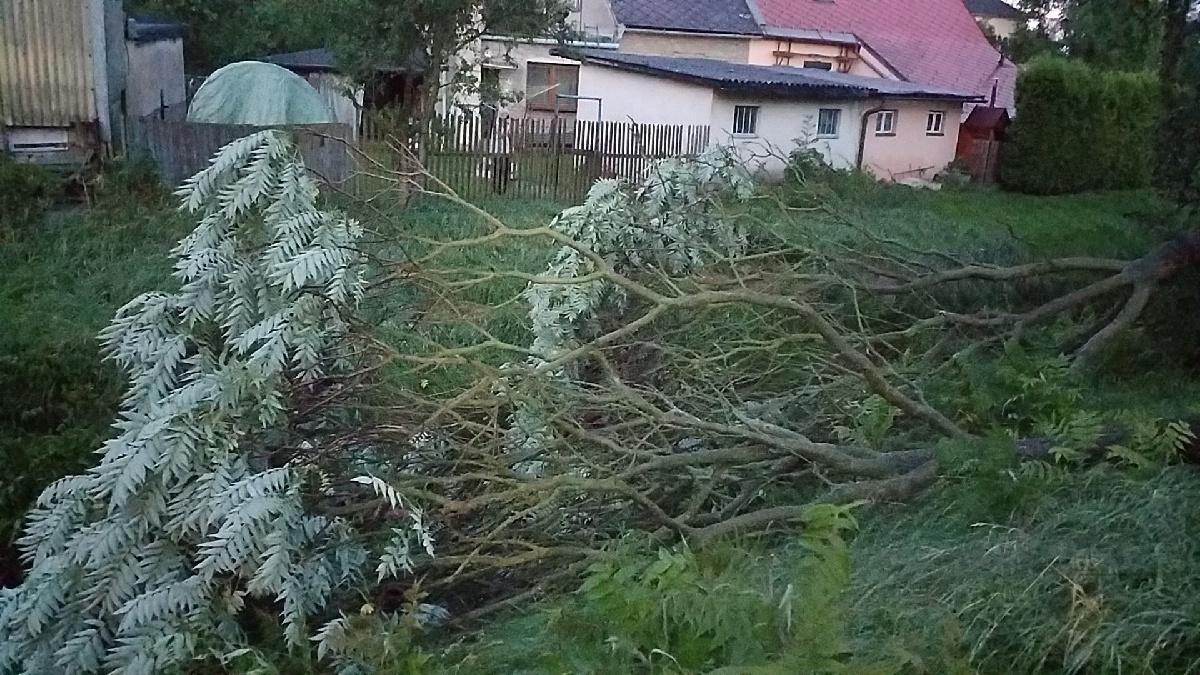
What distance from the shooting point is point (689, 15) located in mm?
22172

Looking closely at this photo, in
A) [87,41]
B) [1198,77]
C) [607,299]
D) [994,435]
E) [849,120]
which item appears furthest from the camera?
[849,120]

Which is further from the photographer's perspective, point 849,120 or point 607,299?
point 849,120

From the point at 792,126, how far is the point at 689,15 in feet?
16.2

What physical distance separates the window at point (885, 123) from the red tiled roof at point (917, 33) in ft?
11.7

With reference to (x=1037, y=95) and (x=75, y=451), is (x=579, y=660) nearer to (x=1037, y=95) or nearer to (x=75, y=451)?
(x=75, y=451)

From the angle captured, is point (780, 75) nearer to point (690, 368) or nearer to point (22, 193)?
point (22, 193)

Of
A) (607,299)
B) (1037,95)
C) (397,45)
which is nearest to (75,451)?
(607,299)

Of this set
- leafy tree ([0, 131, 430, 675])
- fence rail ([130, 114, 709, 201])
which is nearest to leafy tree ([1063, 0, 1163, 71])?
fence rail ([130, 114, 709, 201])

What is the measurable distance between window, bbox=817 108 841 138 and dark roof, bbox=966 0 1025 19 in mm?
27241

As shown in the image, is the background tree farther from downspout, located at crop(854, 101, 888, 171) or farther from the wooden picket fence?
downspout, located at crop(854, 101, 888, 171)

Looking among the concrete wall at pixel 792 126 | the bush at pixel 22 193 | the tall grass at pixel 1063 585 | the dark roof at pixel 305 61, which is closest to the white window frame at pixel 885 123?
the concrete wall at pixel 792 126

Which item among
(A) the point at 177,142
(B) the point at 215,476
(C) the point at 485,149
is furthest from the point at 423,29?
(B) the point at 215,476

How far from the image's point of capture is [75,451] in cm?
513

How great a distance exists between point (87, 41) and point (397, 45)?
11.0ft
